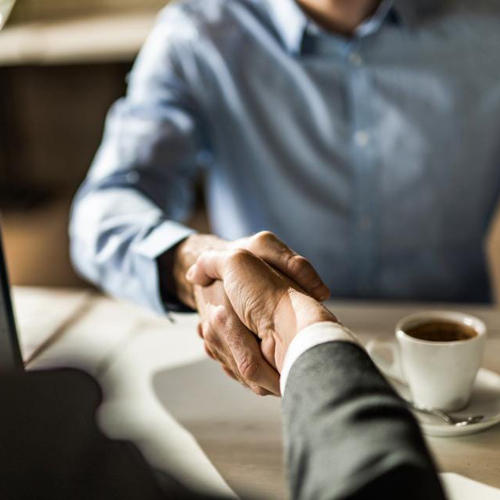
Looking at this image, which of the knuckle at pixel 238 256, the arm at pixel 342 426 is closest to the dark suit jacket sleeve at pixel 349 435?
the arm at pixel 342 426

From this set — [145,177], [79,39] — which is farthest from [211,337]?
[79,39]

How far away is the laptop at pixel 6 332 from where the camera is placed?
2.39 ft

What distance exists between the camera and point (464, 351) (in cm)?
69

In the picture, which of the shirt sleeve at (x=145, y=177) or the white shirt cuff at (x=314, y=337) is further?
the shirt sleeve at (x=145, y=177)

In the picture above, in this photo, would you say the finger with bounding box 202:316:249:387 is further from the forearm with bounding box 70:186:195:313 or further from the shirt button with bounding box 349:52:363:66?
the shirt button with bounding box 349:52:363:66

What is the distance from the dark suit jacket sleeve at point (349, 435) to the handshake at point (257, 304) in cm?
11

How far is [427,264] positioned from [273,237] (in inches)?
24.9

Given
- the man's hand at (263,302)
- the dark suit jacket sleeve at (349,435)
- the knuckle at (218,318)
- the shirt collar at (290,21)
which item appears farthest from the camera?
the shirt collar at (290,21)

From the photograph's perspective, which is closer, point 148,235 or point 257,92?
point 148,235

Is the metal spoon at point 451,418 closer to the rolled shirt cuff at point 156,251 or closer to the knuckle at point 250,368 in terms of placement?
the knuckle at point 250,368

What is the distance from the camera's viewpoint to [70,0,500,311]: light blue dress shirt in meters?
1.22

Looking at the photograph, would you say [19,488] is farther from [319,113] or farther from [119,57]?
[119,57]

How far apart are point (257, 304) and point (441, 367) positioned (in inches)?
7.0

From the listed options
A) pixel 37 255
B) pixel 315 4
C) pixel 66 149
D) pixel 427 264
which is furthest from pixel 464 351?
pixel 66 149
